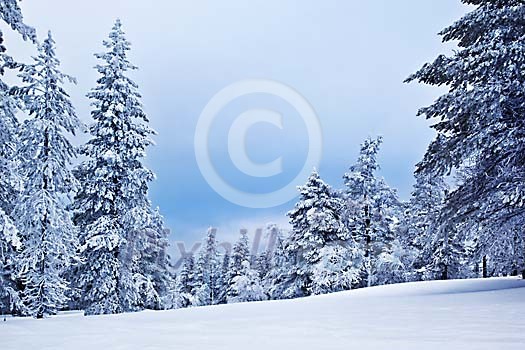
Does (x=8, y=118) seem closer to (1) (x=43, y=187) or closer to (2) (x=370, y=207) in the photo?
(1) (x=43, y=187)

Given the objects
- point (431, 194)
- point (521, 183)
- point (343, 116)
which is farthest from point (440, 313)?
point (343, 116)

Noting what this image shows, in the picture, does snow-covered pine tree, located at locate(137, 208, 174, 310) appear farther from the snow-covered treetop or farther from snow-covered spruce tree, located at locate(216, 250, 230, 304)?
snow-covered spruce tree, located at locate(216, 250, 230, 304)

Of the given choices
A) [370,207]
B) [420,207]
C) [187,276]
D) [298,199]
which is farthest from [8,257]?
[187,276]

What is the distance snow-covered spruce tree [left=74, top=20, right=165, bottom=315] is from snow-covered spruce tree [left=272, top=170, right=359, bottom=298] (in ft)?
32.8

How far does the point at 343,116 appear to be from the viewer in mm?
43844

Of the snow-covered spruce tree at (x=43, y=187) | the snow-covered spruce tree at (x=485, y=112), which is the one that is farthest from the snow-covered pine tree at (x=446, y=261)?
the snow-covered spruce tree at (x=43, y=187)

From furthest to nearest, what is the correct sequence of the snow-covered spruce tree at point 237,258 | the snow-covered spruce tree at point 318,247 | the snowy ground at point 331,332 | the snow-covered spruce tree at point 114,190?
the snow-covered spruce tree at point 237,258, the snow-covered spruce tree at point 318,247, the snow-covered spruce tree at point 114,190, the snowy ground at point 331,332

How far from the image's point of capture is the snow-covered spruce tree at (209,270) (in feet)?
172

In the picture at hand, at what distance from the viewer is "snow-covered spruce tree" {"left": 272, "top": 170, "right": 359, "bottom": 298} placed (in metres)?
24.1

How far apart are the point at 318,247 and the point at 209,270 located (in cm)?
3272

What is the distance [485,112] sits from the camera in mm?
10406

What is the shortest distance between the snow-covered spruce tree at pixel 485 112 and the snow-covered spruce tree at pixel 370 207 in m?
14.1

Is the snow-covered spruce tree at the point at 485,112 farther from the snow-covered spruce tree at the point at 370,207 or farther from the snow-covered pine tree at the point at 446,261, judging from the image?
the snow-covered pine tree at the point at 446,261

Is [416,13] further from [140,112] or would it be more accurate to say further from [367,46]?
[140,112]
